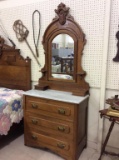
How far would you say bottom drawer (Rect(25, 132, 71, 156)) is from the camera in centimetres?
210

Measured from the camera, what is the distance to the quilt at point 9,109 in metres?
2.23

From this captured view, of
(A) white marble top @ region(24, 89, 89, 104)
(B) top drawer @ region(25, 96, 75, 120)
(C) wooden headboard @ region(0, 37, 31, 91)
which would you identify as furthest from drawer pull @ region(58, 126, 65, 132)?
(C) wooden headboard @ region(0, 37, 31, 91)

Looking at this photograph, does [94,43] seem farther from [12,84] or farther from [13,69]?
[12,84]

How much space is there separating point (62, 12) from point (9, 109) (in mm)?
1480

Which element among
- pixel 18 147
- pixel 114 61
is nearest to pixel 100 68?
pixel 114 61

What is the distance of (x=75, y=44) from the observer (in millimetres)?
2271

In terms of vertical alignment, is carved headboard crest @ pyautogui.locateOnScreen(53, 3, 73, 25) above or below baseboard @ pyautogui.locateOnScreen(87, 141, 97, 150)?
above

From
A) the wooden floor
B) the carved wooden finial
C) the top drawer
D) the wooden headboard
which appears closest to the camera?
the top drawer

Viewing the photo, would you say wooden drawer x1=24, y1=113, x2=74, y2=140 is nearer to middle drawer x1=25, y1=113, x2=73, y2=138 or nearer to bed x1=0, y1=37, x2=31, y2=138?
middle drawer x1=25, y1=113, x2=73, y2=138

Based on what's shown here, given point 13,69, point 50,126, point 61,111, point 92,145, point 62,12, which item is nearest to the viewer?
point 61,111

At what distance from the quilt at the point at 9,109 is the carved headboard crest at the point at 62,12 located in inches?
48.7

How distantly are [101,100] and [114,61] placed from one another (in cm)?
52

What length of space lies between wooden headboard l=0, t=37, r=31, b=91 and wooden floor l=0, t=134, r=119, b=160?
0.87 m

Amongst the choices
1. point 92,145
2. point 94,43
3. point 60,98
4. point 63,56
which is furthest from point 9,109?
point 94,43
